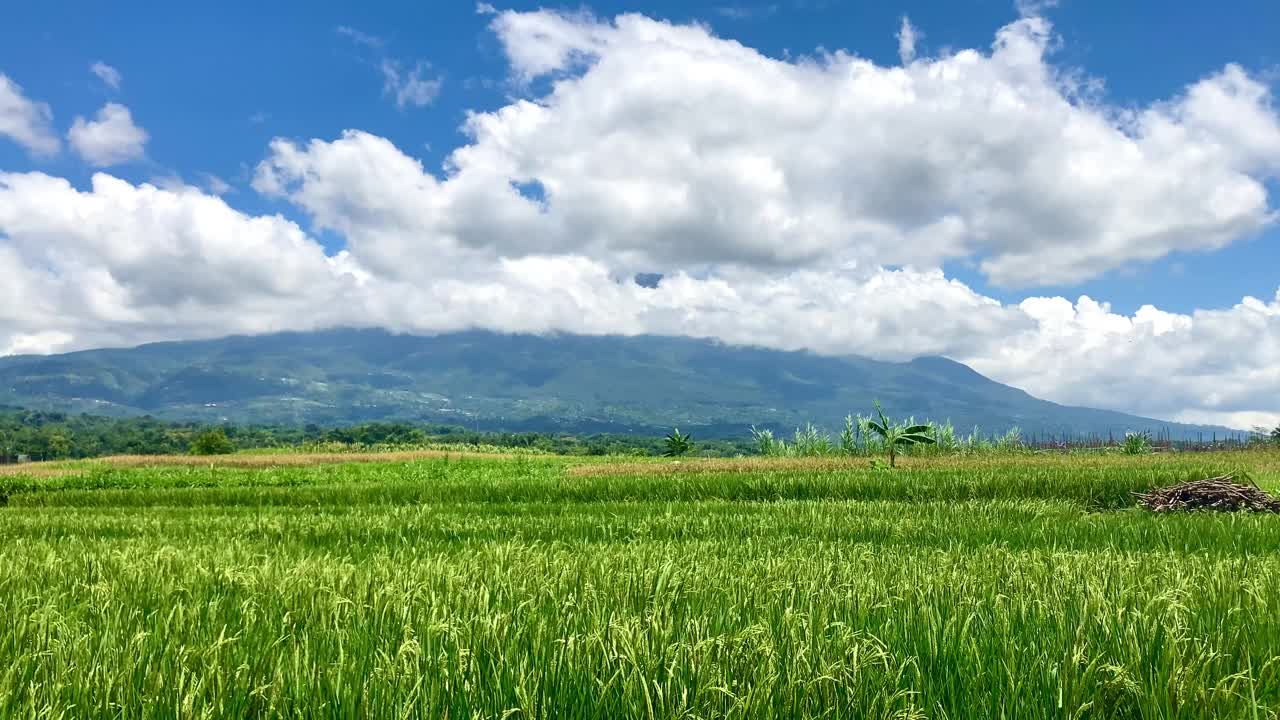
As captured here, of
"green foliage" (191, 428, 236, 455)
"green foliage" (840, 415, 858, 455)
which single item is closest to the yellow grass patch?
"green foliage" (191, 428, 236, 455)

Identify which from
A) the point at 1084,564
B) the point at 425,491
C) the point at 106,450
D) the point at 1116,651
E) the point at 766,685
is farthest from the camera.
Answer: the point at 106,450

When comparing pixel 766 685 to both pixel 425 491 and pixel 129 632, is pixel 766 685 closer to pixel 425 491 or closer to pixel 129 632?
pixel 129 632

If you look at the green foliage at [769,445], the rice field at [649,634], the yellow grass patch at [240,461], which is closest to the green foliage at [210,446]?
the yellow grass patch at [240,461]

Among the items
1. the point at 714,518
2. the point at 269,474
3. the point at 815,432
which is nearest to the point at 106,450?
the point at 269,474

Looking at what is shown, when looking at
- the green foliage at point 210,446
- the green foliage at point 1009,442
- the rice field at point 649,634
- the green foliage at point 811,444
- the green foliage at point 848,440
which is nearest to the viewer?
the rice field at point 649,634

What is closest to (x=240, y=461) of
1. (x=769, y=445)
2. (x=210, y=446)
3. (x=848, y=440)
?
(x=210, y=446)

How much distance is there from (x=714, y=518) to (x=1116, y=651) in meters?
8.38

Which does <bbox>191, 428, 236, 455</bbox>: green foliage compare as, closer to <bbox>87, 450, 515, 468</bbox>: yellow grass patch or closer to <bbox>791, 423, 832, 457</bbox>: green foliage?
<bbox>87, 450, 515, 468</bbox>: yellow grass patch

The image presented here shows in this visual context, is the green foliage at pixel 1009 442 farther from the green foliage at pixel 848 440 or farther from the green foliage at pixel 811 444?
the green foliage at pixel 811 444

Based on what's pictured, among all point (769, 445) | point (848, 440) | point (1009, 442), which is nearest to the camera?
point (848, 440)

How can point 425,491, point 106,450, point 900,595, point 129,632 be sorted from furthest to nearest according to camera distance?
point 106,450 < point 425,491 < point 900,595 < point 129,632

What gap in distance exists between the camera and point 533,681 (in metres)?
2.47

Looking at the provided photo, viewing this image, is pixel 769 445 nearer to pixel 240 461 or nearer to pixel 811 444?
pixel 811 444

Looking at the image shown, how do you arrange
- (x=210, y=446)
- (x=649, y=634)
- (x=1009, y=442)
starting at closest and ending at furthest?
(x=649, y=634), (x=1009, y=442), (x=210, y=446)
